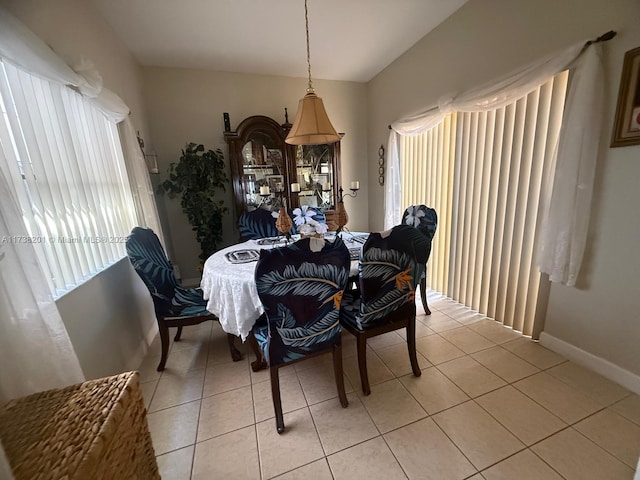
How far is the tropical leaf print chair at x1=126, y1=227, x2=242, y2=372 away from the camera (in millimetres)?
1636

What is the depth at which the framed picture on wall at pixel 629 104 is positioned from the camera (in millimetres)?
1325

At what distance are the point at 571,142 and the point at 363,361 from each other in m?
1.79

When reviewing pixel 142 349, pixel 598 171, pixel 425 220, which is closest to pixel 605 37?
pixel 598 171

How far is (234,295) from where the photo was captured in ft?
4.71

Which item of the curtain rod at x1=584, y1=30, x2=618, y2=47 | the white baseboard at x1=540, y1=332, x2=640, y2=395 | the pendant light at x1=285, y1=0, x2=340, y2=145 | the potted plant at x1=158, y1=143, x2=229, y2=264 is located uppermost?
the curtain rod at x1=584, y1=30, x2=618, y2=47

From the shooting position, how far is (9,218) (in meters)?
0.91

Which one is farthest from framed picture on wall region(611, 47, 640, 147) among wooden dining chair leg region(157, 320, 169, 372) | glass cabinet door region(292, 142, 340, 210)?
wooden dining chair leg region(157, 320, 169, 372)

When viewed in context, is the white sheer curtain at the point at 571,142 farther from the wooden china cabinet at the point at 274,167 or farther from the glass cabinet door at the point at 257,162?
the glass cabinet door at the point at 257,162

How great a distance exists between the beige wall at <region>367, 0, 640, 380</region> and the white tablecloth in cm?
148

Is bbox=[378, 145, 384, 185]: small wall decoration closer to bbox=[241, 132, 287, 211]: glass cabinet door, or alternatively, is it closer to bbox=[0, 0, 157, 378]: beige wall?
bbox=[241, 132, 287, 211]: glass cabinet door

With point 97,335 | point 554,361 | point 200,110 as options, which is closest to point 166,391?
point 97,335

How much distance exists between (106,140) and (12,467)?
2.05m

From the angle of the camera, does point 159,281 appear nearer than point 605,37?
No

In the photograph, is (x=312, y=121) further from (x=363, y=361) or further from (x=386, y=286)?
(x=363, y=361)
